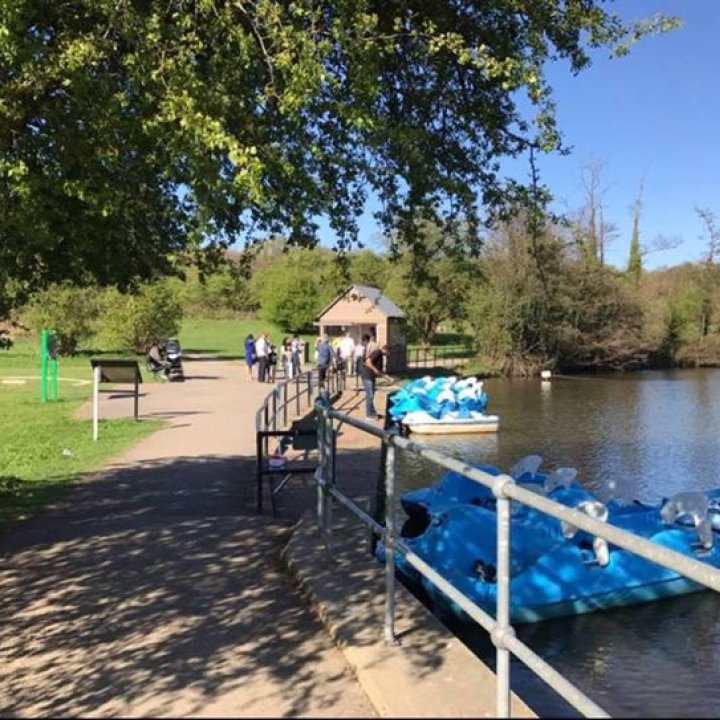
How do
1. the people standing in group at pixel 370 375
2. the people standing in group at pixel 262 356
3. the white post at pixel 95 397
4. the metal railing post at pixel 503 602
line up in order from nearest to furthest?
the metal railing post at pixel 503 602 < the white post at pixel 95 397 < the people standing in group at pixel 370 375 < the people standing in group at pixel 262 356

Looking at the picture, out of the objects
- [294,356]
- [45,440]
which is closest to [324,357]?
[294,356]

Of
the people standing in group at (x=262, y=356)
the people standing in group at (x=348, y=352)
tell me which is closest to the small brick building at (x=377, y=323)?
the people standing in group at (x=348, y=352)

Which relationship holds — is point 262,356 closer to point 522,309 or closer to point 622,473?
point 622,473

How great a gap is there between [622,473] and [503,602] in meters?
15.1

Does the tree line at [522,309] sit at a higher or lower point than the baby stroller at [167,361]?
higher

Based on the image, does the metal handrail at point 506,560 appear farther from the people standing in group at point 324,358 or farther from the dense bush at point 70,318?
the dense bush at point 70,318

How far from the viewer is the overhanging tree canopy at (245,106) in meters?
5.91

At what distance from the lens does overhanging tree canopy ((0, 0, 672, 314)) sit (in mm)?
5910

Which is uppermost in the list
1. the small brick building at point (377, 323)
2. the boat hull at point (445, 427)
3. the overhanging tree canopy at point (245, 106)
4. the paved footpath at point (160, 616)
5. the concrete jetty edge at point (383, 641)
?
the overhanging tree canopy at point (245, 106)

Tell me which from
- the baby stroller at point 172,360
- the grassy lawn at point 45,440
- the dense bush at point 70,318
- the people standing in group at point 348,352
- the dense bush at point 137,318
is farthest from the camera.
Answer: the dense bush at point 137,318

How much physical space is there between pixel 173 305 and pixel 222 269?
36935 millimetres

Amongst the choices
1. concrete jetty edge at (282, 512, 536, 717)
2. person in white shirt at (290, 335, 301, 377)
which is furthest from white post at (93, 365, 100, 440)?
person in white shirt at (290, 335, 301, 377)

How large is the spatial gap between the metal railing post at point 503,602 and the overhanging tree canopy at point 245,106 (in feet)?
9.32

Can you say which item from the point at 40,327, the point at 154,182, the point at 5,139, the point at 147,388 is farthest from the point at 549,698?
the point at 40,327
